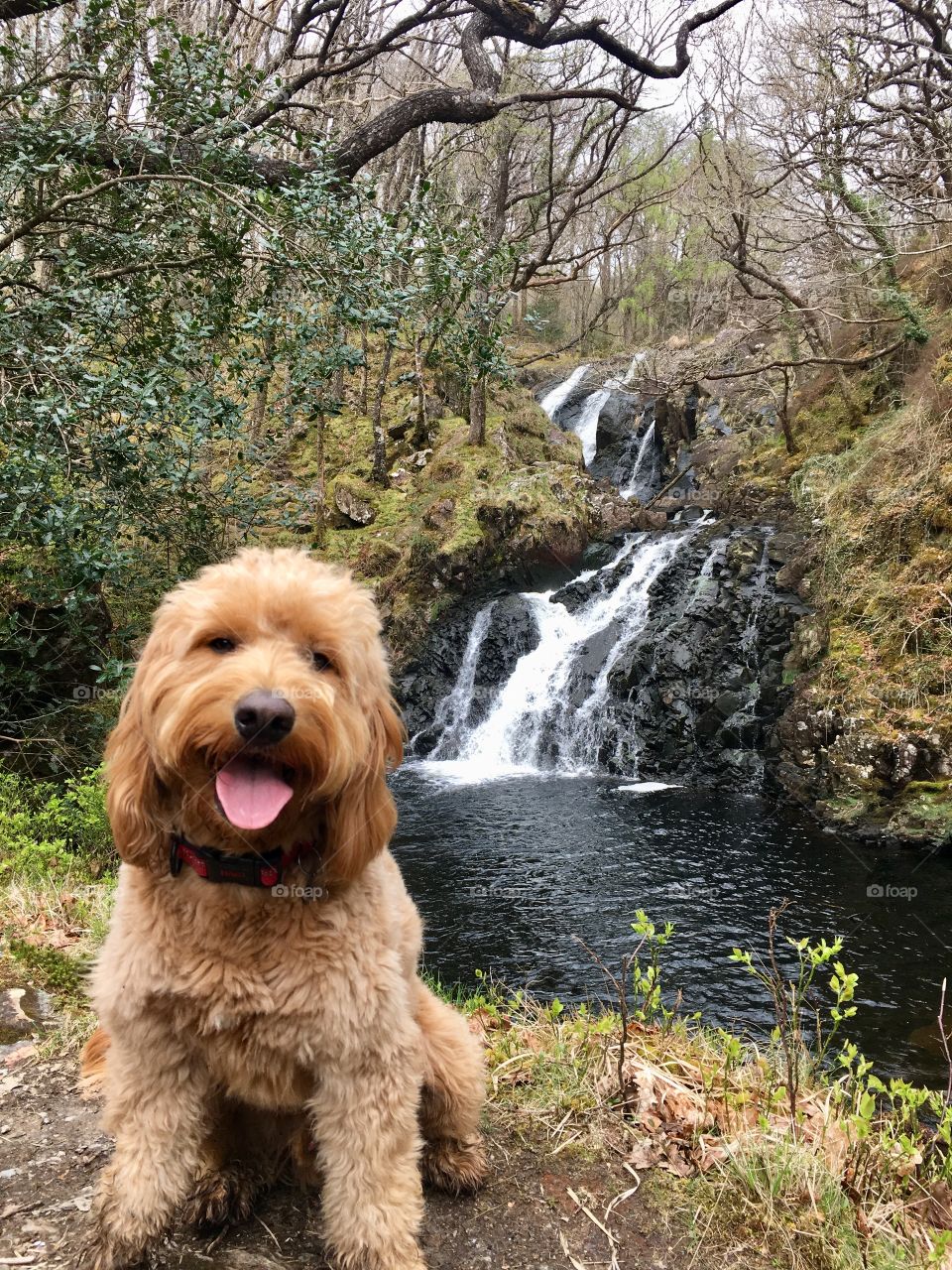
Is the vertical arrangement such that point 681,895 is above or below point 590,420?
below

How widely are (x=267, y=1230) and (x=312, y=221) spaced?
18.8ft

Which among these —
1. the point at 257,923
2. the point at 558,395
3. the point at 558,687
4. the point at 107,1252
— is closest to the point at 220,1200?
the point at 107,1252

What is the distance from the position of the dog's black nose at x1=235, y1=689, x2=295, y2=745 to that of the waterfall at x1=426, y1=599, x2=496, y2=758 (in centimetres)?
1256

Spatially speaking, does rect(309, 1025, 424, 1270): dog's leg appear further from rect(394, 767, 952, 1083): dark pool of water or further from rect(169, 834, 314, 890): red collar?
rect(394, 767, 952, 1083): dark pool of water

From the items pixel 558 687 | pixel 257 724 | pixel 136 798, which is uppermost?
pixel 257 724

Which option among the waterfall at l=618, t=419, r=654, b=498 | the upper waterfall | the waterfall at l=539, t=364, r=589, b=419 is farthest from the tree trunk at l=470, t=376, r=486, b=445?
the waterfall at l=539, t=364, r=589, b=419

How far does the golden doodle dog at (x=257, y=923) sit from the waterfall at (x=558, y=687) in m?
10.8

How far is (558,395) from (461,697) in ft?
48.1

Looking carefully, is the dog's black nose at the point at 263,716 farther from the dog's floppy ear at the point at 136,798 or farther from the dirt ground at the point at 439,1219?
the dirt ground at the point at 439,1219

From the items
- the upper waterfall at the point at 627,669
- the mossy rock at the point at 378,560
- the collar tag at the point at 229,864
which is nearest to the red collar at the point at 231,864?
the collar tag at the point at 229,864

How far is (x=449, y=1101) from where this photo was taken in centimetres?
233

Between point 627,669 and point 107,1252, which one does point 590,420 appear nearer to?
point 627,669

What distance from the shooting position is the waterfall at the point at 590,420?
24.0 m

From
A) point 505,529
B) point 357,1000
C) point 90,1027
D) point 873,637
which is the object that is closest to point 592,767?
point 873,637
